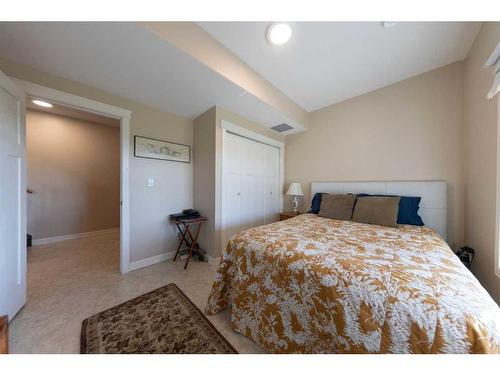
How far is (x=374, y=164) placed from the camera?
7.96 feet

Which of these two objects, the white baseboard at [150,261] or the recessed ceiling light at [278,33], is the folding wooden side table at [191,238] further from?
the recessed ceiling light at [278,33]

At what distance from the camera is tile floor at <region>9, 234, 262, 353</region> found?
1.16 m

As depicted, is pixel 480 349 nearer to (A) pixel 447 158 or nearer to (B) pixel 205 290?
(B) pixel 205 290

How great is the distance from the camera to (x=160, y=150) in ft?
7.70

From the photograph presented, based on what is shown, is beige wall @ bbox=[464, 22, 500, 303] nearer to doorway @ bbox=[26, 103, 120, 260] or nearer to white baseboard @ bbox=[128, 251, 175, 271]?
white baseboard @ bbox=[128, 251, 175, 271]

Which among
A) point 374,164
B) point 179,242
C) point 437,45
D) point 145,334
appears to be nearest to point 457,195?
point 374,164

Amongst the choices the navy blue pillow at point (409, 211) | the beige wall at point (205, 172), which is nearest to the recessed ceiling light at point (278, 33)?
the beige wall at point (205, 172)

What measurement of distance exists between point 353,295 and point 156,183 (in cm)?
246

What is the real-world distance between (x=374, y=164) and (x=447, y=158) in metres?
0.69

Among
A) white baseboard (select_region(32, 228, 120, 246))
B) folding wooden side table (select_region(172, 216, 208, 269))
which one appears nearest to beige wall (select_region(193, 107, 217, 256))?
folding wooden side table (select_region(172, 216, 208, 269))

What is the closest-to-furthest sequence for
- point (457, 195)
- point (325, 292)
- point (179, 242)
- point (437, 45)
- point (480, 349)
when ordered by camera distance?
point (480, 349) < point (325, 292) < point (437, 45) < point (457, 195) < point (179, 242)

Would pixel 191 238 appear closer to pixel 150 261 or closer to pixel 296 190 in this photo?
pixel 150 261

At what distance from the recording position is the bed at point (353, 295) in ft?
1.98
